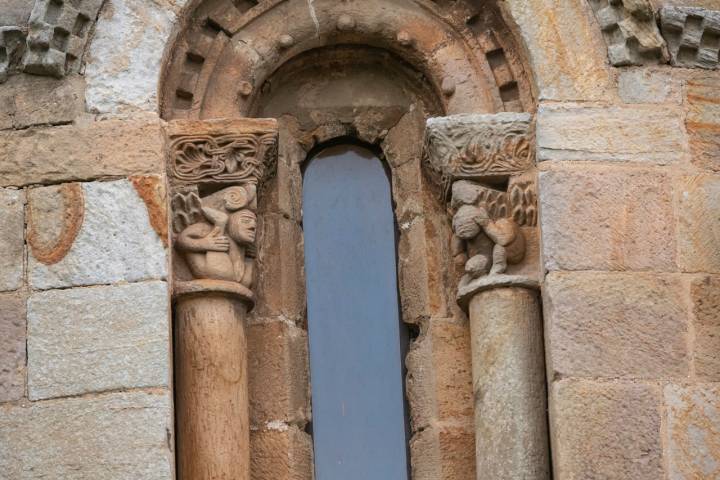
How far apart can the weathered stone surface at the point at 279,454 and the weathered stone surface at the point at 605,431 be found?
108 centimetres

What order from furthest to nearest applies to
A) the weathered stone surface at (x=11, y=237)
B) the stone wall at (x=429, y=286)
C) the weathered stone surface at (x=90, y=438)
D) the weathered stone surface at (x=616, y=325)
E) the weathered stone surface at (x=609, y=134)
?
the weathered stone surface at (x=609, y=134), the weathered stone surface at (x=11, y=237), the weathered stone surface at (x=616, y=325), the stone wall at (x=429, y=286), the weathered stone surface at (x=90, y=438)

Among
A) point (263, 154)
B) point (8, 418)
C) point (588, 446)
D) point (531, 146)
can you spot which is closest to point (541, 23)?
point (531, 146)

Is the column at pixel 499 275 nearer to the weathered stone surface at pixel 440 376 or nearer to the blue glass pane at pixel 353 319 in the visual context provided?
the weathered stone surface at pixel 440 376

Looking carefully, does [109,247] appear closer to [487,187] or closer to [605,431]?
[487,187]

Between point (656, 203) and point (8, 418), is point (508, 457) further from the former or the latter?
point (8, 418)

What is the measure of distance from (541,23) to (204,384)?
2.06 metres

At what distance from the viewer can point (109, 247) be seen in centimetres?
870

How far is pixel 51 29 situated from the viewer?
353 inches

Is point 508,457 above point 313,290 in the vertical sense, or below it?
below

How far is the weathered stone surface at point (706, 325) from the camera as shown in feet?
28.3

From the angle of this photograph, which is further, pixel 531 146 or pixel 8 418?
pixel 531 146

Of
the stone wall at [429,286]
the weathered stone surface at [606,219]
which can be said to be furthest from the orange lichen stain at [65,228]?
the weathered stone surface at [606,219]

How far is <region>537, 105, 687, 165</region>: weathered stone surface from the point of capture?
8898mm

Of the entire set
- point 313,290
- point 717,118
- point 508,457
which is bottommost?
point 508,457
